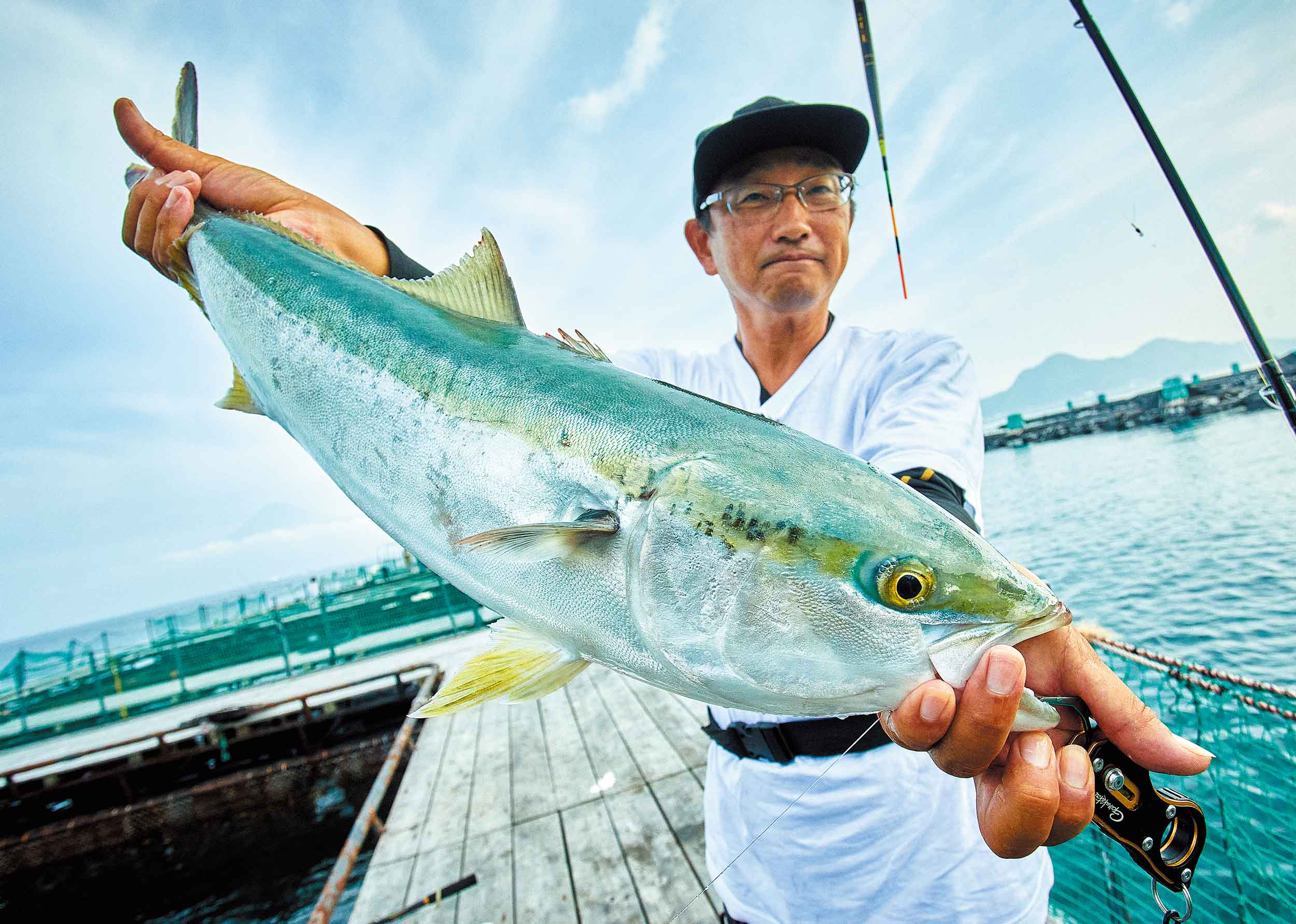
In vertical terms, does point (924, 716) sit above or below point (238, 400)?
below

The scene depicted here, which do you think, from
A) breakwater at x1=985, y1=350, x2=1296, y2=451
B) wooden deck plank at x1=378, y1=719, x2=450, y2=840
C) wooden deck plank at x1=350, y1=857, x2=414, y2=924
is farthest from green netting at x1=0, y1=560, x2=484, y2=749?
breakwater at x1=985, y1=350, x2=1296, y2=451

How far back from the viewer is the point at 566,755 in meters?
6.18

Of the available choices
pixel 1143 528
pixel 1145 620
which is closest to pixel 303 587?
pixel 1145 620

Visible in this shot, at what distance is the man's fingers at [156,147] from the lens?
1912mm

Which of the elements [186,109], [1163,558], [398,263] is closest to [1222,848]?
[398,263]

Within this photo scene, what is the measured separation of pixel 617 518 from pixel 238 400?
141cm

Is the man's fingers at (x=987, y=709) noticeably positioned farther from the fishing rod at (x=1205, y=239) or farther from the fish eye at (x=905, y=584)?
the fishing rod at (x=1205, y=239)

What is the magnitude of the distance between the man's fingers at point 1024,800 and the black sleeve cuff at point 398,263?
226 centimetres

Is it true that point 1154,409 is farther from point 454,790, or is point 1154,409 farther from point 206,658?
point 206,658

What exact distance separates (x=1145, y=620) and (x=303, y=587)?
65.9ft

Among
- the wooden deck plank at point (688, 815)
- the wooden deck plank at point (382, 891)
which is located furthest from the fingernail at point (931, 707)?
the wooden deck plank at point (382, 891)

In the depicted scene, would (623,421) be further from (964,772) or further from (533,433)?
(964,772)

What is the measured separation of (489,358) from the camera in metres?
1.33

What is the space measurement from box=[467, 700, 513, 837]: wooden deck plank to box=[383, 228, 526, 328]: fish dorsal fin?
3.44 m
